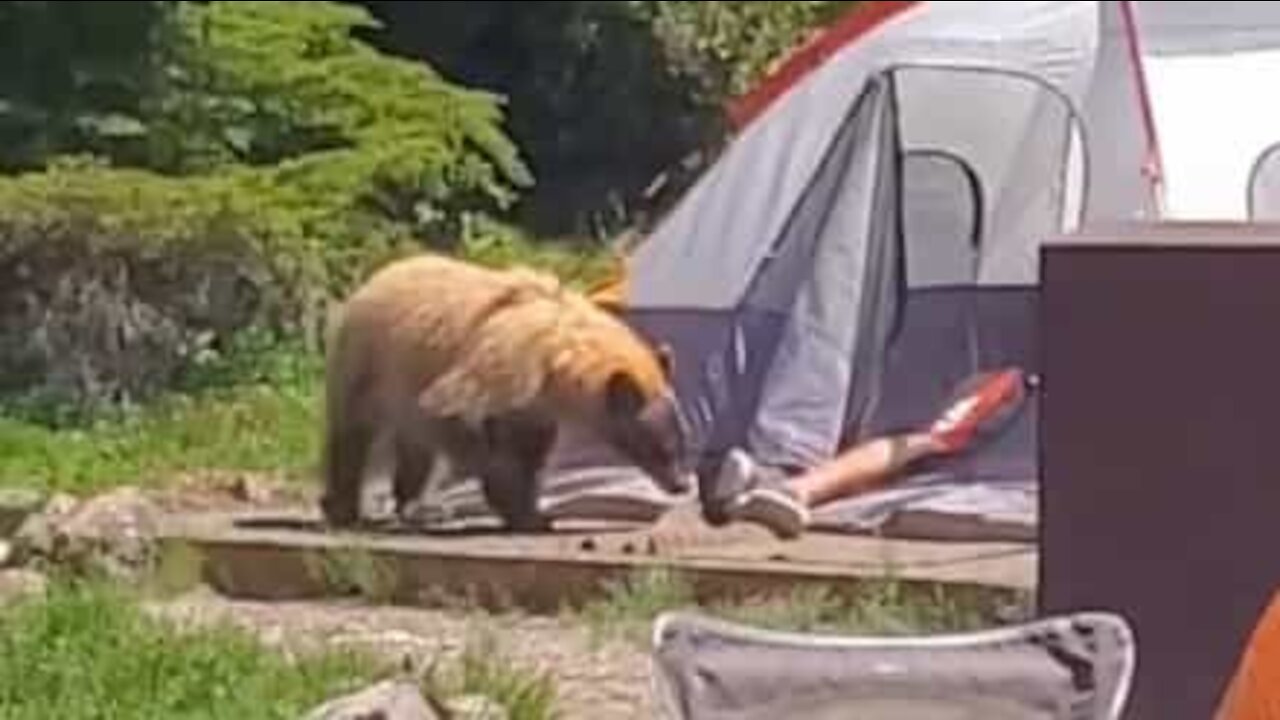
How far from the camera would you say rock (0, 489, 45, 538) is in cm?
1170

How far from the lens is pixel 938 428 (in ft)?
40.4

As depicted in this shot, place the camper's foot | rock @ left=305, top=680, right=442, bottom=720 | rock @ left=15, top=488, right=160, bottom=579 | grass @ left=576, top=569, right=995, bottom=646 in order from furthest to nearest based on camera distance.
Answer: the camper's foot → rock @ left=15, top=488, right=160, bottom=579 → grass @ left=576, top=569, right=995, bottom=646 → rock @ left=305, top=680, right=442, bottom=720

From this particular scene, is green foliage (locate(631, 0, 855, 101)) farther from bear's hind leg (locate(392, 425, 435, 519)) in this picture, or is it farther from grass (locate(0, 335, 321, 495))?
bear's hind leg (locate(392, 425, 435, 519))

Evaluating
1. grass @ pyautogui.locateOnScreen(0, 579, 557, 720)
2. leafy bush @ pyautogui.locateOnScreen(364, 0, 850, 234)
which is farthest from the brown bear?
leafy bush @ pyautogui.locateOnScreen(364, 0, 850, 234)

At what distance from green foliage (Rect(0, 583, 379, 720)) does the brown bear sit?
258 cm

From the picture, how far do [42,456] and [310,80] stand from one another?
4493mm

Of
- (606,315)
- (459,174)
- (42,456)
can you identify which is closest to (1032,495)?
(606,315)

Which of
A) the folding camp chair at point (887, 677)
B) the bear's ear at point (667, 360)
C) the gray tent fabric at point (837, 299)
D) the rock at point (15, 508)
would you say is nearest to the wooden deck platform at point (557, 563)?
the rock at point (15, 508)

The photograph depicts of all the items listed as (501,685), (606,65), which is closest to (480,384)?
(501,685)

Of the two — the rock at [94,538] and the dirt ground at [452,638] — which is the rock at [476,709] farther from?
the rock at [94,538]

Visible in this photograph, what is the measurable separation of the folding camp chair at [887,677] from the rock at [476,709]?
2.68 m

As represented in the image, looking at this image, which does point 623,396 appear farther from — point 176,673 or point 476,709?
point 476,709

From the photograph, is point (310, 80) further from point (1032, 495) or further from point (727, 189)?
point (1032, 495)

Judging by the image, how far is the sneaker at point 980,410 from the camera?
→ 1221 centimetres
